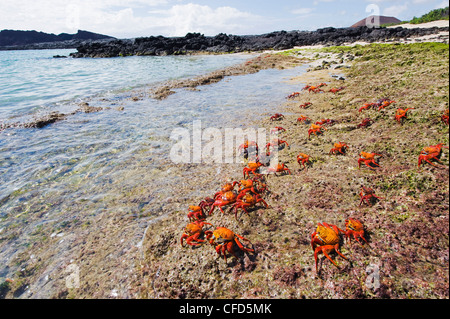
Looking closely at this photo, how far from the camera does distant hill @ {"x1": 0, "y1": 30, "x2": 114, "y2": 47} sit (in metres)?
→ 132

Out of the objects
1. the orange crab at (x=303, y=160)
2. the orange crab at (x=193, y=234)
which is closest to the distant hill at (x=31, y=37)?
the orange crab at (x=193, y=234)

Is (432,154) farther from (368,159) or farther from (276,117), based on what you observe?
(276,117)

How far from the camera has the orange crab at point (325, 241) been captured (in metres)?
3.04

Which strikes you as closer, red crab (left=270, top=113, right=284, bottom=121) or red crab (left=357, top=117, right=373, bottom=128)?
Result: red crab (left=357, top=117, right=373, bottom=128)

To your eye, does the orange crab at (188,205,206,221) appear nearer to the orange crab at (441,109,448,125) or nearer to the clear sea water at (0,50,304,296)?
the clear sea water at (0,50,304,296)

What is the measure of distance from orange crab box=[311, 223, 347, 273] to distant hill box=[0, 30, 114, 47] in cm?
19259

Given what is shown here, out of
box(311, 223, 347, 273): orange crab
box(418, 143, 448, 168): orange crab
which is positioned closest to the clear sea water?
box(311, 223, 347, 273): orange crab

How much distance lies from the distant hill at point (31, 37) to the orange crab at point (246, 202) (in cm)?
19105

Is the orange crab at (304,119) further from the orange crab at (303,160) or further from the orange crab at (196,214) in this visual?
the orange crab at (196,214)

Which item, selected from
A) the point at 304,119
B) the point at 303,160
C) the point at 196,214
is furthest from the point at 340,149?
the point at 196,214
